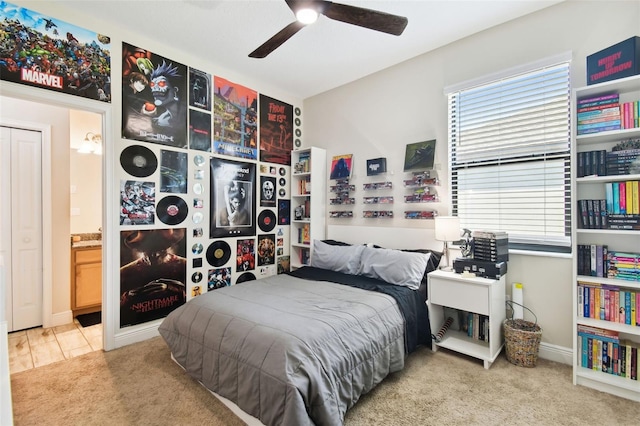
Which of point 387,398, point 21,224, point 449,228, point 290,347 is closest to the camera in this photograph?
point 290,347

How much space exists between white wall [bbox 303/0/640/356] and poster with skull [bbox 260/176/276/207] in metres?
0.86

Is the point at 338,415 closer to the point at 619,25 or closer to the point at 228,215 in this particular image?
the point at 228,215

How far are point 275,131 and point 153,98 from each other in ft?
5.03

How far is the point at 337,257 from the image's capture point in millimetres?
3330

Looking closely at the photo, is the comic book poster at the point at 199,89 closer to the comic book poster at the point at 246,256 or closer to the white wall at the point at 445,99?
the white wall at the point at 445,99

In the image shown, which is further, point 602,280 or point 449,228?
point 449,228

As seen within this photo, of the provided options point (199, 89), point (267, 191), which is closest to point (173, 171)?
point (199, 89)

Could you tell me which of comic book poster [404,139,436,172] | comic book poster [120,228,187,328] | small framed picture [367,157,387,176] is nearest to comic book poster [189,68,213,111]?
comic book poster [120,228,187,328]

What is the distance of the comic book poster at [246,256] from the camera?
3.68 m

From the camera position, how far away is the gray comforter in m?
1.53

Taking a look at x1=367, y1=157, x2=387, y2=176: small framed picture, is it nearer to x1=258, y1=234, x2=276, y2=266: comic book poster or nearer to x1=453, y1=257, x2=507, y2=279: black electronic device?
x1=453, y1=257, x2=507, y2=279: black electronic device

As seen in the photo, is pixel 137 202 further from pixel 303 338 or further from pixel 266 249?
pixel 303 338

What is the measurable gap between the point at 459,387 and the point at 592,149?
205 centimetres

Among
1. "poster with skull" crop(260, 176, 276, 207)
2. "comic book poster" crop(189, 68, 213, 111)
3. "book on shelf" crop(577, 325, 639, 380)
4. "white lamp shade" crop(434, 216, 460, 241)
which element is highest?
"comic book poster" crop(189, 68, 213, 111)
